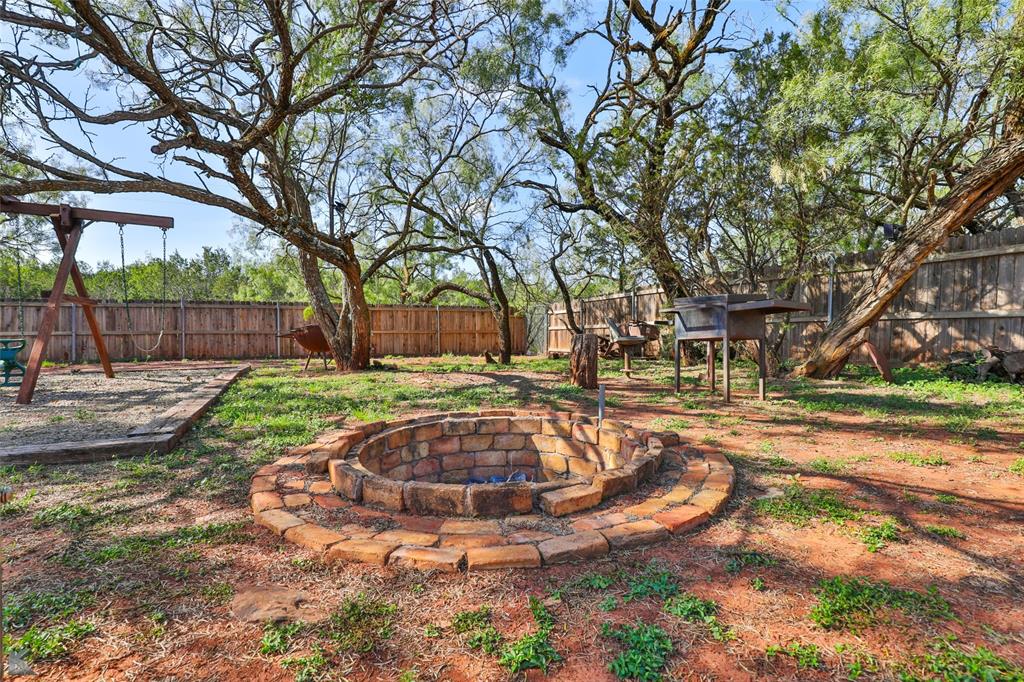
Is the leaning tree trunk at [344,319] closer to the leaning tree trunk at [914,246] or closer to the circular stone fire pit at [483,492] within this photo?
the circular stone fire pit at [483,492]

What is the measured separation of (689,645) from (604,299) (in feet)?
40.9

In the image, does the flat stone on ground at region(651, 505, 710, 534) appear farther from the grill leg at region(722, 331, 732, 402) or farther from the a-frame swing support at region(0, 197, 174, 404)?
the a-frame swing support at region(0, 197, 174, 404)

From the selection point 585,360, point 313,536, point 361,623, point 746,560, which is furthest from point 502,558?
point 585,360

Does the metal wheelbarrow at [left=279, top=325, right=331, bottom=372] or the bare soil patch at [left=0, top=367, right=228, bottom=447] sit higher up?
the metal wheelbarrow at [left=279, top=325, right=331, bottom=372]

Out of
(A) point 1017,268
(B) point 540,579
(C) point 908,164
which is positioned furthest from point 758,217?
A: (B) point 540,579

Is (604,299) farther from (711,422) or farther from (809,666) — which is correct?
(809,666)

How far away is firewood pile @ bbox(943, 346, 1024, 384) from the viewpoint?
554cm

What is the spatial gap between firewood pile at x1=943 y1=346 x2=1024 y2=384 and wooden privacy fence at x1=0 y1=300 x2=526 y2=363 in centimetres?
1191

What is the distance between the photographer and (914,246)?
598 centimetres

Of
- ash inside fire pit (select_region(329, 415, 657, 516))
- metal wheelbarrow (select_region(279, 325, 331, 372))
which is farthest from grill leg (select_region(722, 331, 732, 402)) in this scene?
metal wheelbarrow (select_region(279, 325, 331, 372))

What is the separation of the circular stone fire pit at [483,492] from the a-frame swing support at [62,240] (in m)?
4.10

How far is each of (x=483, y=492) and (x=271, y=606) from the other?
970mm

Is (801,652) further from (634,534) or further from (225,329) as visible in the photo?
(225,329)

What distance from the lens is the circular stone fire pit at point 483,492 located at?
1.85 meters
